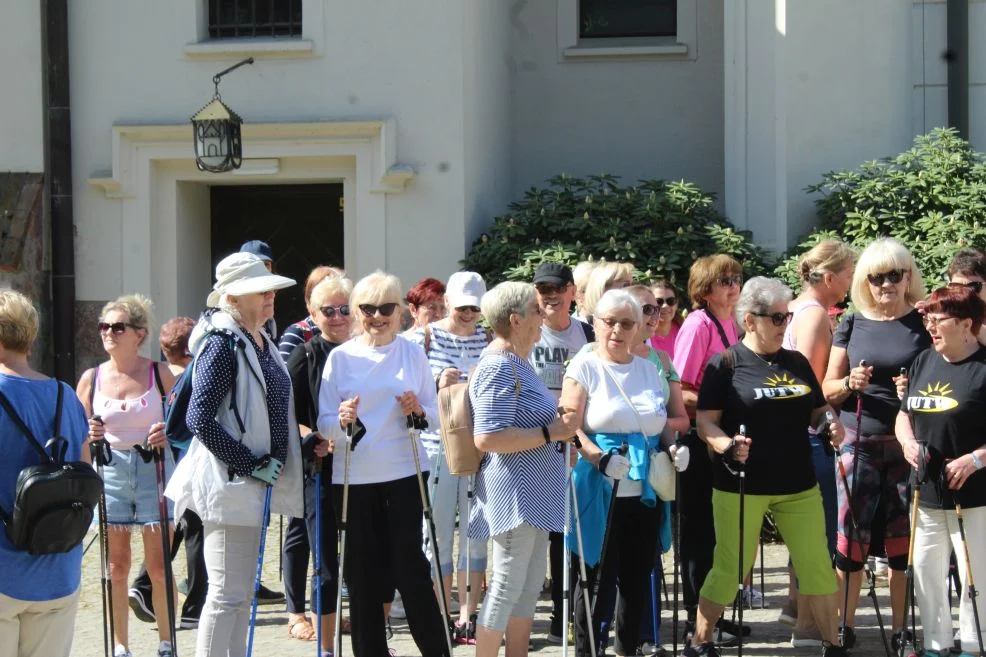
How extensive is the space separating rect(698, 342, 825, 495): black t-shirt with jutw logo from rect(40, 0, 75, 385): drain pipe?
23.4ft

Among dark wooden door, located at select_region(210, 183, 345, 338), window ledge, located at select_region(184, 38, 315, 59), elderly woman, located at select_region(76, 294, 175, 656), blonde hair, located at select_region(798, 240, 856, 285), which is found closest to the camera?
elderly woman, located at select_region(76, 294, 175, 656)

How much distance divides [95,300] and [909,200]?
6886 mm

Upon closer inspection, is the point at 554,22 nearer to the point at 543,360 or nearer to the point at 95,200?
the point at 95,200

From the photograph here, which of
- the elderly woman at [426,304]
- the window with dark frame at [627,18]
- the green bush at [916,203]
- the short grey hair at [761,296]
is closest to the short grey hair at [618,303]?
the short grey hair at [761,296]

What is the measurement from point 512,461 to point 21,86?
25.3 feet

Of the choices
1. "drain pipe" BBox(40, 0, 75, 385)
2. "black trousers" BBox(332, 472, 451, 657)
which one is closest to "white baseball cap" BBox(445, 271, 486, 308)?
"black trousers" BBox(332, 472, 451, 657)

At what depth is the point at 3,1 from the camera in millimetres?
12148

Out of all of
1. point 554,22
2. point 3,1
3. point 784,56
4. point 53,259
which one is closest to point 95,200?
point 53,259

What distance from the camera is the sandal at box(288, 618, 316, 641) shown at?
295 inches

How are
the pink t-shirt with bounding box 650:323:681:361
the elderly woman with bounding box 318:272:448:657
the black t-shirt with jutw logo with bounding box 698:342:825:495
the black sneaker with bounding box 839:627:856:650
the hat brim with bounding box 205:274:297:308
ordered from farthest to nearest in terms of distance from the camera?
the pink t-shirt with bounding box 650:323:681:361 < the black sneaker with bounding box 839:627:856:650 < the black t-shirt with jutw logo with bounding box 698:342:825:495 < the elderly woman with bounding box 318:272:448:657 < the hat brim with bounding box 205:274:297:308

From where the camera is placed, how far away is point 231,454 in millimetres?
5711

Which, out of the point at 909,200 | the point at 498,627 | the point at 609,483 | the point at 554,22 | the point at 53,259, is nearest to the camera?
the point at 498,627

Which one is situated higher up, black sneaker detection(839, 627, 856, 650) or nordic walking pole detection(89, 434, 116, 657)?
nordic walking pole detection(89, 434, 116, 657)

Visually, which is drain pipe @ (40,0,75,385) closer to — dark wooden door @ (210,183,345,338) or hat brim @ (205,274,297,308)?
dark wooden door @ (210,183,345,338)
